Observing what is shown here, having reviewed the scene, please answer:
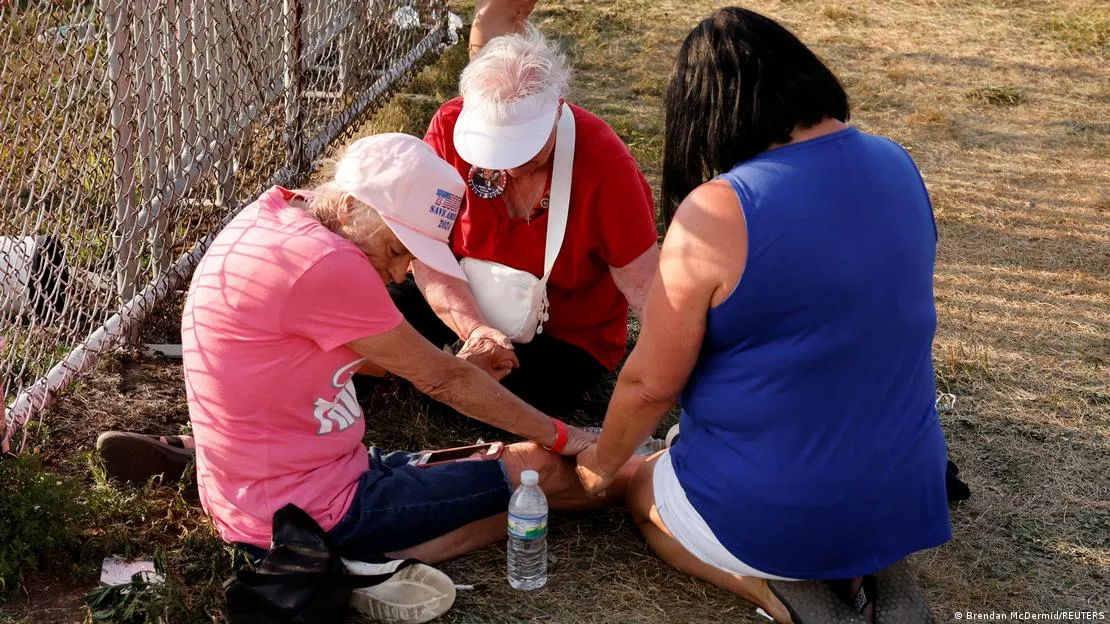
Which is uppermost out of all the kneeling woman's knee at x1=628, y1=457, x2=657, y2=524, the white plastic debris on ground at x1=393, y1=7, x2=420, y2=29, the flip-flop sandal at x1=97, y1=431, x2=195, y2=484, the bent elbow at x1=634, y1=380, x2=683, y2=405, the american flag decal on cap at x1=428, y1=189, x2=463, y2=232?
the american flag decal on cap at x1=428, y1=189, x2=463, y2=232

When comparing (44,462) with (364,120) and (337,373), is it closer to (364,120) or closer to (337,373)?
(337,373)

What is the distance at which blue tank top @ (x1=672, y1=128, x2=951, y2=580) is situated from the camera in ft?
7.97

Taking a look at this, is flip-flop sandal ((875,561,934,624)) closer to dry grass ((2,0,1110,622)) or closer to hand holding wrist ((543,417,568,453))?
dry grass ((2,0,1110,622))

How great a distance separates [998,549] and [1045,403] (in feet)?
3.39

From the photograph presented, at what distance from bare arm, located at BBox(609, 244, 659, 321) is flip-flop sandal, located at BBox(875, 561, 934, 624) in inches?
45.2

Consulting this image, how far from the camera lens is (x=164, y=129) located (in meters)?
Answer: 4.01

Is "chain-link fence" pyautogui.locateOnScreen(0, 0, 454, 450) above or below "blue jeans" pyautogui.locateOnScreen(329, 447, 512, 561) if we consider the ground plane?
above

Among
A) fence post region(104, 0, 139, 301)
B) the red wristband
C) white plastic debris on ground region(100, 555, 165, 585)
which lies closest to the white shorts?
the red wristband

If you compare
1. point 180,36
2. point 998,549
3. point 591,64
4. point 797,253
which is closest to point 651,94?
point 591,64

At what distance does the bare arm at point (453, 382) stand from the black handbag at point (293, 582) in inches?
17.2

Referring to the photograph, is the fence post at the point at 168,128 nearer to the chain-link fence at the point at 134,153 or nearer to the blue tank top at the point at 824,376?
the chain-link fence at the point at 134,153

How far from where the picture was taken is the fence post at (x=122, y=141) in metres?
3.60

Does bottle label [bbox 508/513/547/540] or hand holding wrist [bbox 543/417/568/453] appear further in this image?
hand holding wrist [bbox 543/417/568/453]

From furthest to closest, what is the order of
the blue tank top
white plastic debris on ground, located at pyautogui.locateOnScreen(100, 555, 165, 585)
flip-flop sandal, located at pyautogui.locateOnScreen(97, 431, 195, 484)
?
flip-flop sandal, located at pyautogui.locateOnScreen(97, 431, 195, 484)
white plastic debris on ground, located at pyautogui.locateOnScreen(100, 555, 165, 585)
the blue tank top
